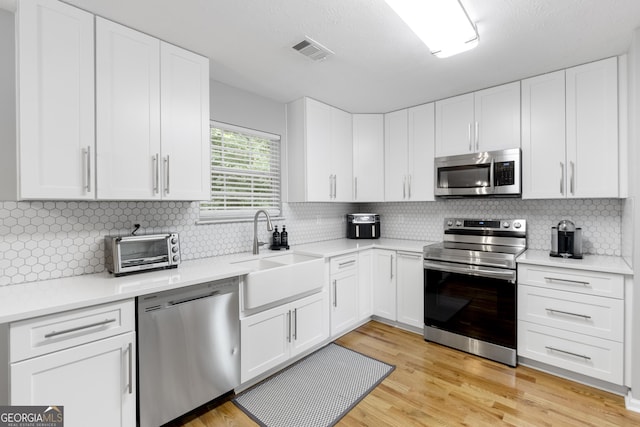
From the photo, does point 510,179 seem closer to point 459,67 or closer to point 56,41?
point 459,67

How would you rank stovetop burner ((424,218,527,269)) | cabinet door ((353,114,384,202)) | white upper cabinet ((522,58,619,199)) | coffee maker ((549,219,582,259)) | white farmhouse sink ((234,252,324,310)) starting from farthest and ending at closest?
cabinet door ((353,114,384,202)) < stovetop burner ((424,218,527,269)) < coffee maker ((549,219,582,259)) < white upper cabinet ((522,58,619,199)) < white farmhouse sink ((234,252,324,310))

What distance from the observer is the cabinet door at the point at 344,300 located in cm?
294

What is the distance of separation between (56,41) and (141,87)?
433 mm

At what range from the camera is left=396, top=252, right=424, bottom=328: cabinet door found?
3068 mm

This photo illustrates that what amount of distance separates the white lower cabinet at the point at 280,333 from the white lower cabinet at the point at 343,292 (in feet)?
0.47

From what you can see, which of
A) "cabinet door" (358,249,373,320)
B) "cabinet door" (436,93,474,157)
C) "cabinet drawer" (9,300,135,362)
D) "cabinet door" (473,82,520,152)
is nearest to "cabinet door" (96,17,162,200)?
"cabinet drawer" (9,300,135,362)

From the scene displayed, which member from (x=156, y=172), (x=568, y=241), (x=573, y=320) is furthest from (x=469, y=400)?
(x=156, y=172)

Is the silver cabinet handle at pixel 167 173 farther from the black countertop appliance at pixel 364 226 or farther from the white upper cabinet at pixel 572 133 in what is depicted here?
the white upper cabinet at pixel 572 133

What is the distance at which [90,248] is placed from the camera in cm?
202

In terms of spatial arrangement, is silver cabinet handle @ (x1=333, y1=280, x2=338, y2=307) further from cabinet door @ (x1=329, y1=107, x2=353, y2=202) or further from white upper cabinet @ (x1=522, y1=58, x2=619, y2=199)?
white upper cabinet @ (x1=522, y1=58, x2=619, y2=199)

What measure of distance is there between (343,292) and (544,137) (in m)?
2.25

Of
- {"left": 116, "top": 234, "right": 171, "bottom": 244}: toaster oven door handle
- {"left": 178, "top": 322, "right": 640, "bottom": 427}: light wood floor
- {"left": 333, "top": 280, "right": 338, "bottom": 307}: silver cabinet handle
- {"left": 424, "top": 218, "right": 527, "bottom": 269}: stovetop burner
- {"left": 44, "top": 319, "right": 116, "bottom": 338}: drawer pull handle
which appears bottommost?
{"left": 178, "top": 322, "right": 640, "bottom": 427}: light wood floor

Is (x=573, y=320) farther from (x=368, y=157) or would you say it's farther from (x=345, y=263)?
(x=368, y=157)

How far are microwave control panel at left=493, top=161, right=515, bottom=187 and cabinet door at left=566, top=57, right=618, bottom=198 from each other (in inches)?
15.6
